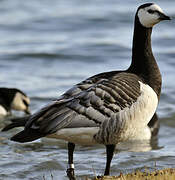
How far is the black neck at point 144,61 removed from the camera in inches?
265

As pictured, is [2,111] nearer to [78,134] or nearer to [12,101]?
[12,101]

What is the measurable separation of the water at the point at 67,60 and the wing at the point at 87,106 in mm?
1181

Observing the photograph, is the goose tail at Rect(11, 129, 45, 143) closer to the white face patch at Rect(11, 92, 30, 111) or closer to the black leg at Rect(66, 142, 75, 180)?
the black leg at Rect(66, 142, 75, 180)

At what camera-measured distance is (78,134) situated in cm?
615

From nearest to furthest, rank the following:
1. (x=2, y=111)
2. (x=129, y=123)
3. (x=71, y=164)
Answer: (x=129, y=123) → (x=71, y=164) → (x=2, y=111)

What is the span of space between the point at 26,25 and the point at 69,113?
12.8 metres

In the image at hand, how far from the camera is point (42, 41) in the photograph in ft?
56.7

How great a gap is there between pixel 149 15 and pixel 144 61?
1.87ft

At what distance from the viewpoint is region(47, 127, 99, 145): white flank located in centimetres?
611

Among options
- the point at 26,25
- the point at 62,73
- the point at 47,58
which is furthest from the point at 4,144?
the point at 26,25

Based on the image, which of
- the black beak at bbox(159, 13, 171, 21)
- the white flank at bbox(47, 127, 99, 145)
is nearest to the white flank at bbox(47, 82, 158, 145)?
the white flank at bbox(47, 127, 99, 145)

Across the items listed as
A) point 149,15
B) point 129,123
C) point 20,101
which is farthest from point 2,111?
point 129,123

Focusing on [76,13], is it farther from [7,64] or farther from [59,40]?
[7,64]

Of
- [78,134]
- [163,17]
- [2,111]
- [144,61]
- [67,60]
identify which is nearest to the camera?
[78,134]
